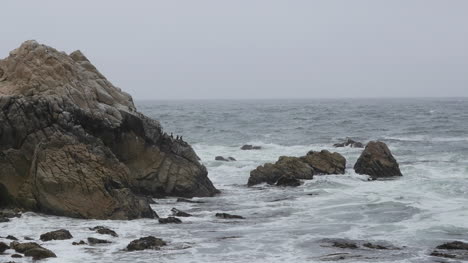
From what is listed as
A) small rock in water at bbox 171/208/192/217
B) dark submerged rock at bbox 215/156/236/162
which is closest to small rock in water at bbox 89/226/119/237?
small rock in water at bbox 171/208/192/217

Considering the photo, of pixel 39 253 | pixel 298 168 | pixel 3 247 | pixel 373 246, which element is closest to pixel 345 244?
pixel 373 246

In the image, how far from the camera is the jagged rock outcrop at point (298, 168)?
2964 centimetres

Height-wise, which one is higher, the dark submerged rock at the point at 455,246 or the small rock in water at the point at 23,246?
the small rock in water at the point at 23,246

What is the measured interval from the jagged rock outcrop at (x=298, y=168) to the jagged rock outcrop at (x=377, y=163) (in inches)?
40.7

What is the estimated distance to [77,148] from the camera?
71.8ft

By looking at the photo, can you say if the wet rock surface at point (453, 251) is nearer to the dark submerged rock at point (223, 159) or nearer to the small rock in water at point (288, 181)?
the small rock in water at point (288, 181)

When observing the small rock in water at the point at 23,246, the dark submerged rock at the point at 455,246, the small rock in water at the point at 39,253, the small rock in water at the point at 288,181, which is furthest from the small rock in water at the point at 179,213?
the dark submerged rock at the point at 455,246

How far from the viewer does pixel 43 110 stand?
22.4 metres

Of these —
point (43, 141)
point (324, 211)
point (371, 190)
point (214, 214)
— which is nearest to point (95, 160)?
point (43, 141)

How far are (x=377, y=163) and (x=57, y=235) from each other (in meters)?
18.5

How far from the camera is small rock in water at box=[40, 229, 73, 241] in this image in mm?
17359

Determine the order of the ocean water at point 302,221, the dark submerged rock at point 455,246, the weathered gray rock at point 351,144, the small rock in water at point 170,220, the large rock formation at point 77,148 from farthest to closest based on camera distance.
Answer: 1. the weathered gray rock at point 351,144
2. the large rock formation at point 77,148
3. the small rock in water at point 170,220
4. the dark submerged rock at point 455,246
5. the ocean water at point 302,221

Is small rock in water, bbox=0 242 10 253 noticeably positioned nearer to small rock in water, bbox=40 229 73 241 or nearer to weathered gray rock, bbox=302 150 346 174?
small rock in water, bbox=40 229 73 241

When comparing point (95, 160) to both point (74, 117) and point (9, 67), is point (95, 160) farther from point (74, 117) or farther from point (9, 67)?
point (9, 67)
